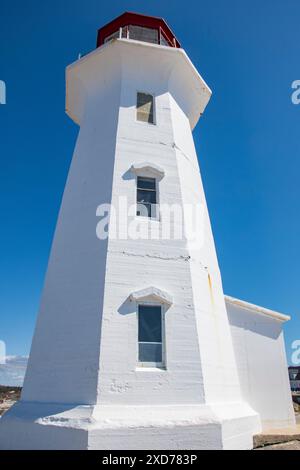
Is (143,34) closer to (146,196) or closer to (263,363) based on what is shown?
(146,196)

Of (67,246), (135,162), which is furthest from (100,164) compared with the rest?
(67,246)

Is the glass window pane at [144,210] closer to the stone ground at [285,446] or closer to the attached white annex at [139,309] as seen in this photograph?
the attached white annex at [139,309]

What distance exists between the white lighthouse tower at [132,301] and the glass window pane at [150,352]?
0.02 meters

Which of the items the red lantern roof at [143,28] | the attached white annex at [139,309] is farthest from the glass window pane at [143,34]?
the attached white annex at [139,309]

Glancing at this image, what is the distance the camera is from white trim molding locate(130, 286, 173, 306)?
8430 mm

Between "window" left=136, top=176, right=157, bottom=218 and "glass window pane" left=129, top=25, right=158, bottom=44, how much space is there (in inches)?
250

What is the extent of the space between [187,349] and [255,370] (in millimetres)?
3769

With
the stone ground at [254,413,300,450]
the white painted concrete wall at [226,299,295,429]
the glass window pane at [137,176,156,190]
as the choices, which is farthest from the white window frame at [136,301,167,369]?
the white painted concrete wall at [226,299,295,429]

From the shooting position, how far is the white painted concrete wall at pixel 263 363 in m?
10.8

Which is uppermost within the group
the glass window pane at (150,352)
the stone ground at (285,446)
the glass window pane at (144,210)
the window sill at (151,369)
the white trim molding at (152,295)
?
the glass window pane at (144,210)

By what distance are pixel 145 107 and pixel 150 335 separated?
685 centimetres

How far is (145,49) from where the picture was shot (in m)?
12.0

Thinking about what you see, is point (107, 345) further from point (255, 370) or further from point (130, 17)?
point (130, 17)

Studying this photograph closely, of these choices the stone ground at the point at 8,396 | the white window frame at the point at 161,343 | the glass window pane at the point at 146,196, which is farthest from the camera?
the stone ground at the point at 8,396
